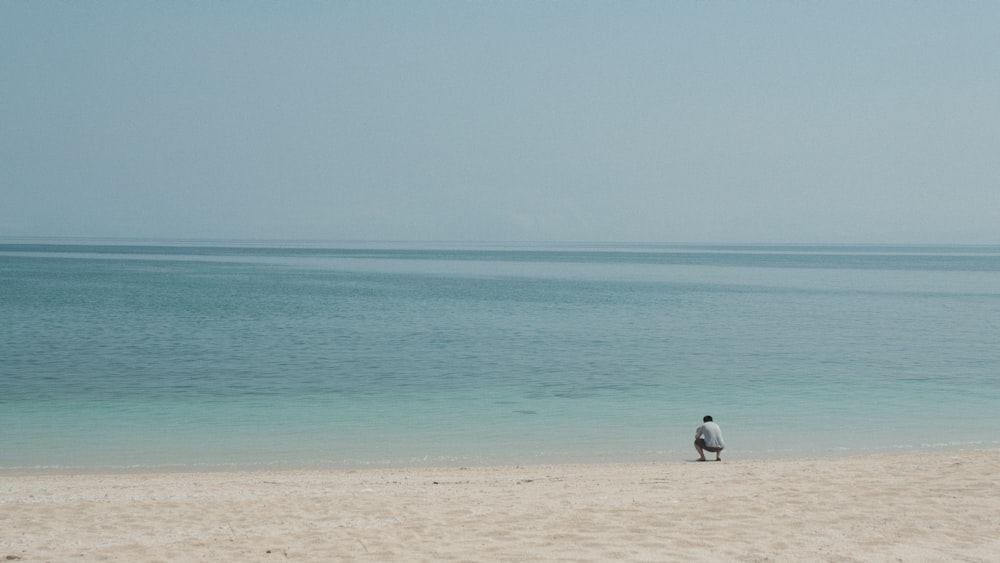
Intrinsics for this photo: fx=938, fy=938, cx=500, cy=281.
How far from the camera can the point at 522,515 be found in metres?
10.9

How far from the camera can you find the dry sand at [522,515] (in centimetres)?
941

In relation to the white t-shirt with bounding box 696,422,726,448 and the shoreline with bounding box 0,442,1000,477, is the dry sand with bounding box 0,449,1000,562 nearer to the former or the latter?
the shoreline with bounding box 0,442,1000,477

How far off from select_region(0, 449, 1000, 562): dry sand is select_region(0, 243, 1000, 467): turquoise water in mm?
2892

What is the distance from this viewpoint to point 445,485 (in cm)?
1331

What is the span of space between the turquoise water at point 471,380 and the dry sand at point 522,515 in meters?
2.89

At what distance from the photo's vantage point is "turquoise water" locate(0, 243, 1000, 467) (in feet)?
58.1

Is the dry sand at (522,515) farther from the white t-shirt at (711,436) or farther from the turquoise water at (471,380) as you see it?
the turquoise water at (471,380)

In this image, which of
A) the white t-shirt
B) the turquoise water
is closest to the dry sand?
the white t-shirt

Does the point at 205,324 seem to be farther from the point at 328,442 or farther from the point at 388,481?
the point at 388,481

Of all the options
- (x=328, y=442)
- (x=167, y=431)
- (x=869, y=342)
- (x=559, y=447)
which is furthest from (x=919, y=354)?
(x=167, y=431)

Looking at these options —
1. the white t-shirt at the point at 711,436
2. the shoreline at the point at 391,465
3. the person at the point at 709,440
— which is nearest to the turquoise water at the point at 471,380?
the shoreline at the point at 391,465

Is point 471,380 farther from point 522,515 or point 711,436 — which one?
point 522,515

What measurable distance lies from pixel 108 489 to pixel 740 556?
859 centimetres

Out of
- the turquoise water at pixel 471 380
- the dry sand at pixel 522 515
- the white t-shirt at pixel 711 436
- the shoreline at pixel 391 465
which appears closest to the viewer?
the dry sand at pixel 522 515
